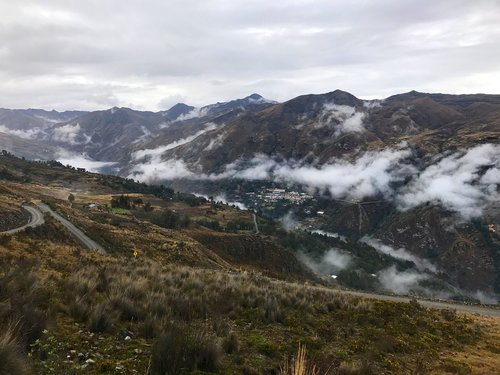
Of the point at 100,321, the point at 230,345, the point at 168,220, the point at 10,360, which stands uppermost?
the point at 10,360

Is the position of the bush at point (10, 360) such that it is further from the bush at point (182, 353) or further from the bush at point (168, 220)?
the bush at point (168, 220)

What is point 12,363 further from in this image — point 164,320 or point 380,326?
point 380,326

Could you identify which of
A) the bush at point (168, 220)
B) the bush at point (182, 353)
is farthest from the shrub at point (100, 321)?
the bush at point (168, 220)

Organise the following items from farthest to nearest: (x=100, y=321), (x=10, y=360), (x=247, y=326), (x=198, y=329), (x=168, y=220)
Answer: (x=168, y=220)
(x=247, y=326)
(x=198, y=329)
(x=100, y=321)
(x=10, y=360)

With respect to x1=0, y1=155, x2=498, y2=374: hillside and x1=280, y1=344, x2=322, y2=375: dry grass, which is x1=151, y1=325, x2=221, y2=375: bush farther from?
x1=280, y1=344, x2=322, y2=375: dry grass

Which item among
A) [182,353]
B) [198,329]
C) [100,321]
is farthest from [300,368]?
[100,321]

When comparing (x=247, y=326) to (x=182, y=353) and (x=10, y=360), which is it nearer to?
(x=182, y=353)

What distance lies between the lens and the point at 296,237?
182625 millimetres

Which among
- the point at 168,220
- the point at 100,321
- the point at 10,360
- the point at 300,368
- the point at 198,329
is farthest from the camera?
the point at 168,220

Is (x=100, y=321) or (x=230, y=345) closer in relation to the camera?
(x=100, y=321)

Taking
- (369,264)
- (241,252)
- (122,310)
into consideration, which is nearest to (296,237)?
(369,264)

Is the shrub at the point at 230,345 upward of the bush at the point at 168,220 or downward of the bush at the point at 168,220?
upward

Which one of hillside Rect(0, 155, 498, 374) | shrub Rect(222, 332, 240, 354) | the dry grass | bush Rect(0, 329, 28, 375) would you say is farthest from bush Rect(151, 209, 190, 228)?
bush Rect(0, 329, 28, 375)

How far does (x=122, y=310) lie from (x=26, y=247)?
16098mm
